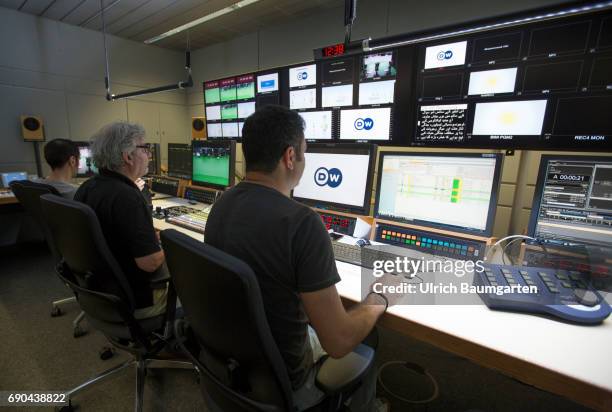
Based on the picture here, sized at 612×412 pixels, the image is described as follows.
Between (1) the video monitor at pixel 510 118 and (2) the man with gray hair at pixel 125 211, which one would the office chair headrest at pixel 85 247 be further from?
(1) the video monitor at pixel 510 118

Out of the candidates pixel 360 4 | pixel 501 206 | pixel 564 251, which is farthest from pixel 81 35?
pixel 564 251

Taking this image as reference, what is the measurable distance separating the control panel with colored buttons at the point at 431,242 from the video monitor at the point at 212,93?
2.08 metres

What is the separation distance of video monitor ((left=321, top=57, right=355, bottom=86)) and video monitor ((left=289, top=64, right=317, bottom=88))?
0.09m

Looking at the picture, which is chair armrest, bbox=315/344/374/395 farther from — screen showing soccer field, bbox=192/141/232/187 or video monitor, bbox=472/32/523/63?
screen showing soccer field, bbox=192/141/232/187

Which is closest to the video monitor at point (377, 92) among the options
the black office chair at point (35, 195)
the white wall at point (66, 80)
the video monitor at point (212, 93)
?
Answer: the video monitor at point (212, 93)

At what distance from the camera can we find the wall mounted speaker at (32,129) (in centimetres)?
336

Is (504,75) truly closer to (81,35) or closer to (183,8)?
(183,8)

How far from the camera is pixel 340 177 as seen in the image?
1.68 meters

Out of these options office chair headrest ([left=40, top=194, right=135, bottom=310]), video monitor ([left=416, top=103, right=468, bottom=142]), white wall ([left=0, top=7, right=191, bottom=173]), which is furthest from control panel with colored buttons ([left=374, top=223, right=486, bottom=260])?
white wall ([left=0, top=7, right=191, bottom=173])

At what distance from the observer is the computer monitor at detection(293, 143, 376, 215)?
159cm

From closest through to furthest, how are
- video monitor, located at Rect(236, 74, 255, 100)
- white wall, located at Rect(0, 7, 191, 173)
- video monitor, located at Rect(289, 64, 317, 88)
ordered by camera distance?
video monitor, located at Rect(289, 64, 317, 88)
video monitor, located at Rect(236, 74, 255, 100)
white wall, located at Rect(0, 7, 191, 173)

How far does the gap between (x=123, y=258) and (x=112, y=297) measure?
0.18 metres

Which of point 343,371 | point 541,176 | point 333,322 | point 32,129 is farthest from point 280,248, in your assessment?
point 32,129

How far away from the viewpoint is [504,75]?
4.82 ft
